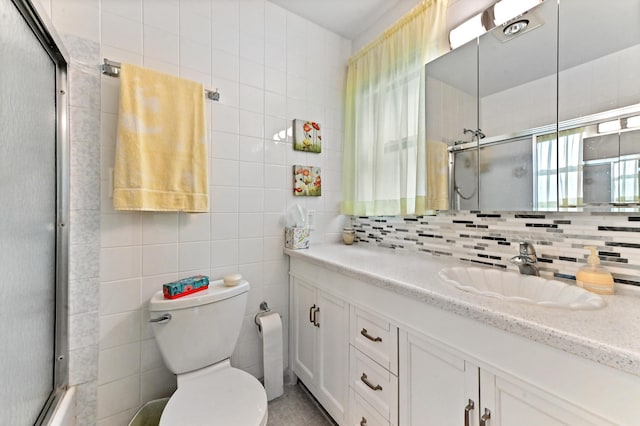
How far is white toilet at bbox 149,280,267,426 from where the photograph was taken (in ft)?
3.07

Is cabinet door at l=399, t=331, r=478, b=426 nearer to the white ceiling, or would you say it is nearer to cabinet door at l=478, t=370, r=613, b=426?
cabinet door at l=478, t=370, r=613, b=426

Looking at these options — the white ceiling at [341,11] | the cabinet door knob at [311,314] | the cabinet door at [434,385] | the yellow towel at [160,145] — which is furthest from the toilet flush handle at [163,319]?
the white ceiling at [341,11]

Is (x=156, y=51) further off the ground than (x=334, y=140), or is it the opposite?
(x=156, y=51)

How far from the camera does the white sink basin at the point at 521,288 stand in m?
0.73

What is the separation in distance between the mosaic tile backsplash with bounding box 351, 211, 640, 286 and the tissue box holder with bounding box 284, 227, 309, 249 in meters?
0.59

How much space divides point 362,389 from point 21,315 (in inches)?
50.5

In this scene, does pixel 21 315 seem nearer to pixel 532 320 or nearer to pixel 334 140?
pixel 532 320

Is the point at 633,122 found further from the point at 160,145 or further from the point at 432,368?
the point at 160,145

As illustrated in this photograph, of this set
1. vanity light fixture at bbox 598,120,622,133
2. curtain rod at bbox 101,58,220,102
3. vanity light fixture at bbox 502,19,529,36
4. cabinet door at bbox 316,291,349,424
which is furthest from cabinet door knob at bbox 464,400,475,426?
curtain rod at bbox 101,58,220,102

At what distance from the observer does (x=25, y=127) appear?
0.88 meters

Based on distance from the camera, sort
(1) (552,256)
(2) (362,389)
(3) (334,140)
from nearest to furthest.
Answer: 1. (1) (552,256)
2. (2) (362,389)
3. (3) (334,140)

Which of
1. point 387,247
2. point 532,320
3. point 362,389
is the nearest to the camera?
point 532,320

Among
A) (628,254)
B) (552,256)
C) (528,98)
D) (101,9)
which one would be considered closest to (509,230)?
(552,256)

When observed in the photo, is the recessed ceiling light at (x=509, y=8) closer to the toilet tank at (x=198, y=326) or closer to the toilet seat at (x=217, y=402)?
the toilet tank at (x=198, y=326)
